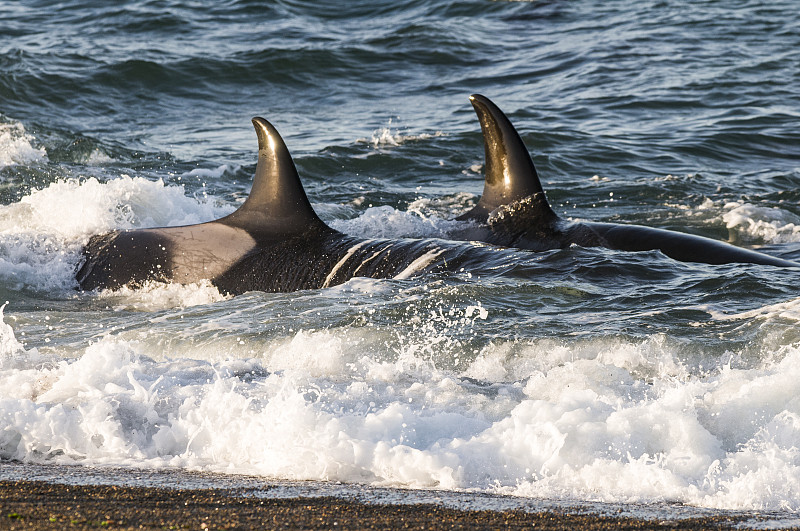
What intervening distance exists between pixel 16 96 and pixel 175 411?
12.4 m

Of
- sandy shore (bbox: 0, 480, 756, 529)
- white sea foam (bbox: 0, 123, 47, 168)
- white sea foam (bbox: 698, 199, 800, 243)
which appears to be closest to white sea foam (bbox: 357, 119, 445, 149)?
white sea foam (bbox: 0, 123, 47, 168)

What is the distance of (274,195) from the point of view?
7246mm

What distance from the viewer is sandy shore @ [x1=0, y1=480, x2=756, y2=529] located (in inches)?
124

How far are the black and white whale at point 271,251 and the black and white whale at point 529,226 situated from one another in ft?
2.51

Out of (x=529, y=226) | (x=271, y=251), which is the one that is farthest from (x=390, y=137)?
(x=271, y=251)

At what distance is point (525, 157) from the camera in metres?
8.11

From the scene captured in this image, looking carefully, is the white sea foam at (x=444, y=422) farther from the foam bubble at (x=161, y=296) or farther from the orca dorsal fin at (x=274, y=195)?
the orca dorsal fin at (x=274, y=195)

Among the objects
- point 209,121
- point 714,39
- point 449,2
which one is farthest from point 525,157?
point 449,2

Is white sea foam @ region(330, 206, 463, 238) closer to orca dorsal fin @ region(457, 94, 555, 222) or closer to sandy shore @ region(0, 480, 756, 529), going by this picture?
orca dorsal fin @ region(457, 94, 555, 222)

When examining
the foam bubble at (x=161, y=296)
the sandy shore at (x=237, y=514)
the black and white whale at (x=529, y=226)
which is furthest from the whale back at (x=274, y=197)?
the sandy shore at (x=237, y=514)

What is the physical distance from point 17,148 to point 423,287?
7.54m

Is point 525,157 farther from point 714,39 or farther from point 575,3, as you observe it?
point 575,3

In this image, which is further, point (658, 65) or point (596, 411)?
point (658, 65)

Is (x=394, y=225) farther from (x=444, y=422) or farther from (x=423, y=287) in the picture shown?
(x=444, y=422)
